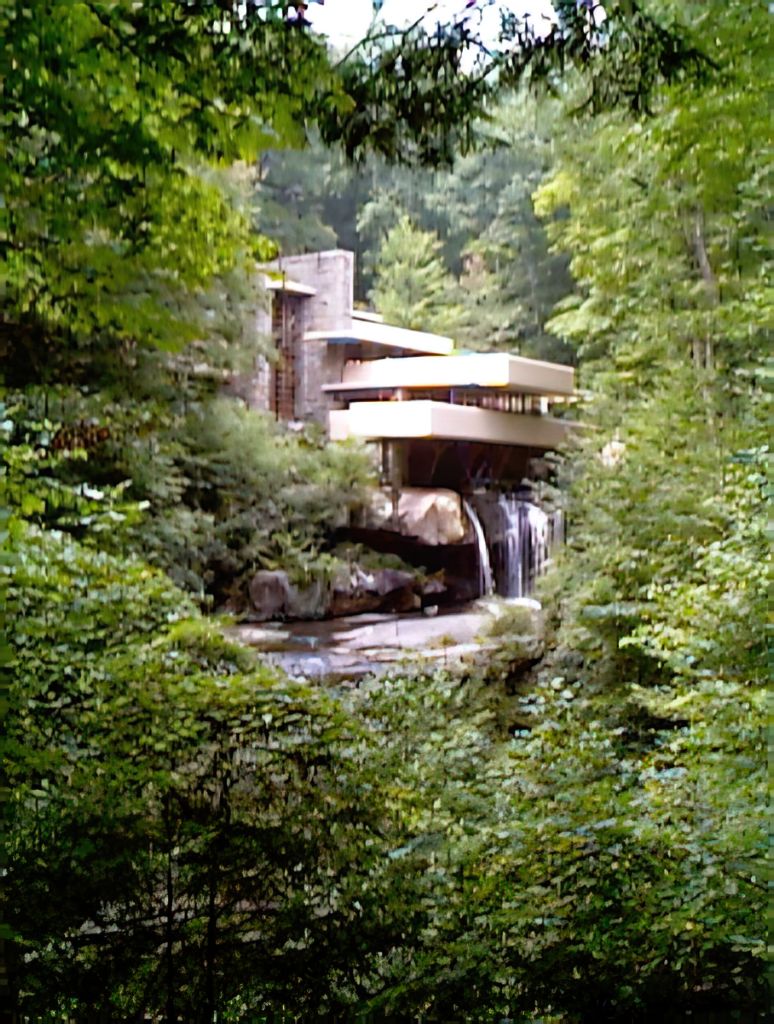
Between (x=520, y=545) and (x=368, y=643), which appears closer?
(x=368, y=643)

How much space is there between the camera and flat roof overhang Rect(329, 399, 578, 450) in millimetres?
2104

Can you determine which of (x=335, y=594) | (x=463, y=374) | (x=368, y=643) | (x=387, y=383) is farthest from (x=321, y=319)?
(x=368, y=643)

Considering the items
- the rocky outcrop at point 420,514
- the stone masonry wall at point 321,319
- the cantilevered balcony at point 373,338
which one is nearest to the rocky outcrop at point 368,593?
the rocky outcrop at point 420,514

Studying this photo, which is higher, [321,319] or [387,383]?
[321,319]

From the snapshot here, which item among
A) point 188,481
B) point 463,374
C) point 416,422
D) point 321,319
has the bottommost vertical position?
point 188,481

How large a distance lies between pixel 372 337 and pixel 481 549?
52 cm

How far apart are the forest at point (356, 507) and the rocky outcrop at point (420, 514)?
0.16 feet

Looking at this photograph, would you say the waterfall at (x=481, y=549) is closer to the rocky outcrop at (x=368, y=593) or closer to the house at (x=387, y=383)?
the house at (x=387, y=383)

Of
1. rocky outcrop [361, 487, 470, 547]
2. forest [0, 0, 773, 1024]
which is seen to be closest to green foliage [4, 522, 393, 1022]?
forest [0, 0, 773, 1024]

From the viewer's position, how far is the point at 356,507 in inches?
83.4

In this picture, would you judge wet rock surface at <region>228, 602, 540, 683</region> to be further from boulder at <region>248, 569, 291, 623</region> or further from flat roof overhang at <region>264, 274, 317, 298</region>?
flat roof overhang at <region>264, 274, 317, 298</region>

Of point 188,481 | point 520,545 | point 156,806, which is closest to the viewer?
point 156,806

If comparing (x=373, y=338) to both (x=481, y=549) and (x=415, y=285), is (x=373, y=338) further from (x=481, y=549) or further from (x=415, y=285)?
(x=481, y=549)

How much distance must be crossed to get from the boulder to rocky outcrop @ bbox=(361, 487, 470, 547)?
0.22 m
